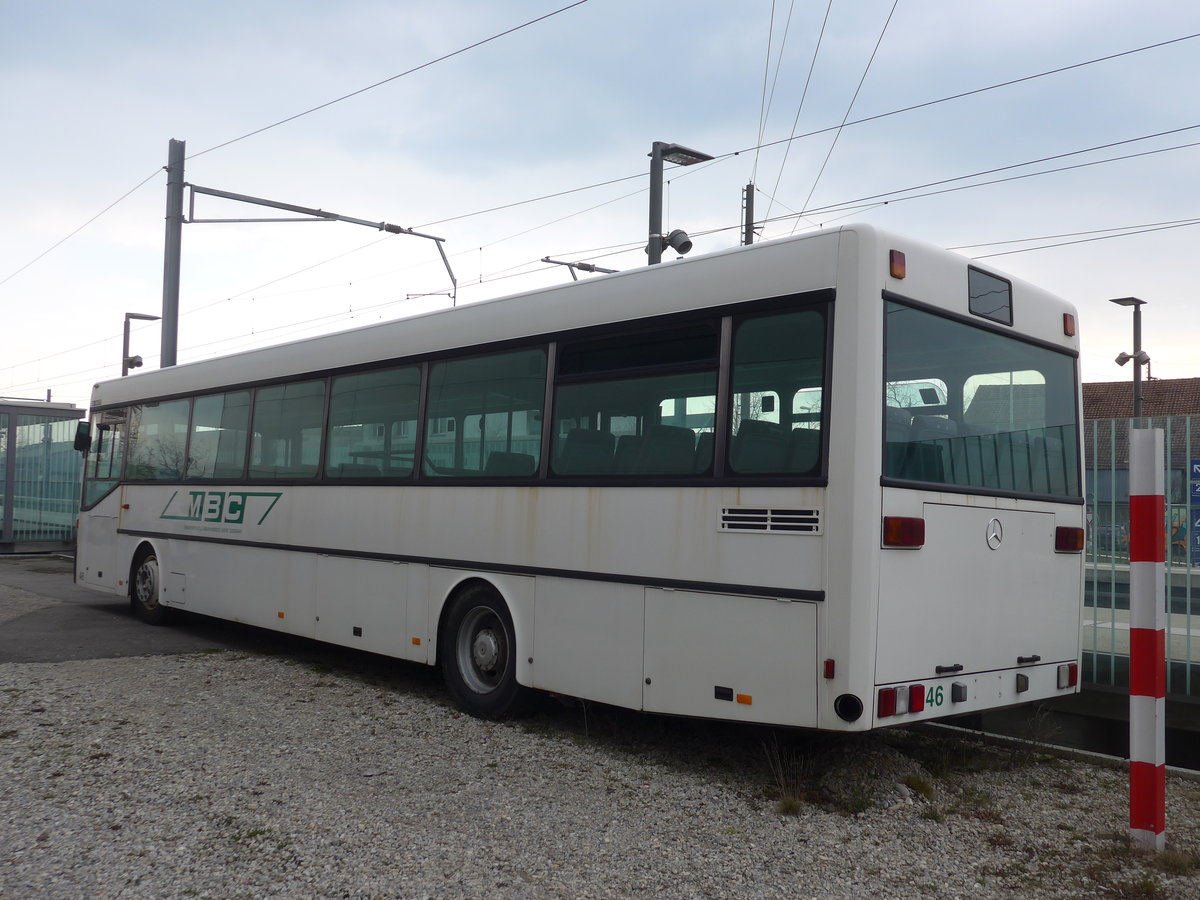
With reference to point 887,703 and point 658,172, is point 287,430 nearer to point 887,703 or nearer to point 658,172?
point 887,703

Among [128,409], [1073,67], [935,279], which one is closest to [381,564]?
[935,279]

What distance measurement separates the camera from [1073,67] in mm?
12383

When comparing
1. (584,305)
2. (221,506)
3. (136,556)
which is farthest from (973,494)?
(136,556)

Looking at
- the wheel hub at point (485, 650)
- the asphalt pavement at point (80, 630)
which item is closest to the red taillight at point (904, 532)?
the wheel hub at point (485, 650)

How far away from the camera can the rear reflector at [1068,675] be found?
6.43m

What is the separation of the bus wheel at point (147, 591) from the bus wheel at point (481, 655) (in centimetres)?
535

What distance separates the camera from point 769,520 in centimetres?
562

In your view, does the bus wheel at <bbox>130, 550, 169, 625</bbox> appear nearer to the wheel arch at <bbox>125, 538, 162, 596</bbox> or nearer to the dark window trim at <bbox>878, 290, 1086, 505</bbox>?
the wheel arch at <bbox>125, 538, 162, 596</bbox>

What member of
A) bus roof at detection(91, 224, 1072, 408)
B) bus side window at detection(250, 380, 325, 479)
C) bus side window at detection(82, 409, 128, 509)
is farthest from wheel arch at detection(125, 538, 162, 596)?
bus side window at detection(250, 380, 325, 479)

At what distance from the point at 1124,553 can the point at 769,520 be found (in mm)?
3352

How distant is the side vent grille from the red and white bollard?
1479 millimetres

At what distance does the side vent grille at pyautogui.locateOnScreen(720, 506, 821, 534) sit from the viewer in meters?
5.43

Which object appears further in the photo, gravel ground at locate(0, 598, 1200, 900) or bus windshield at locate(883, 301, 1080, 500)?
bus windshield at locate(883, 301, 1080, 500)

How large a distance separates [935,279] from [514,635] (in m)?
3.52
